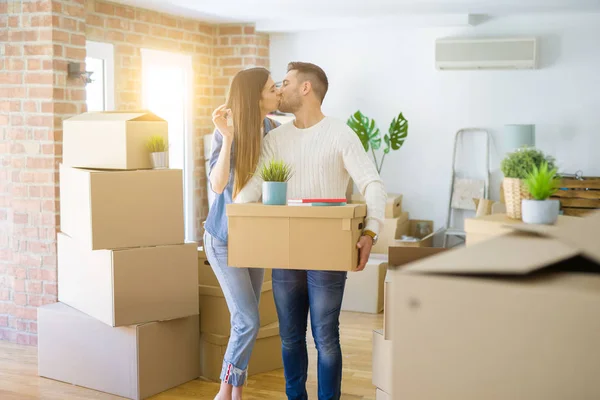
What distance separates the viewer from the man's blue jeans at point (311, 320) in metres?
2.50

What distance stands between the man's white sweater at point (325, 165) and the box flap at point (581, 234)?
4.92 feet

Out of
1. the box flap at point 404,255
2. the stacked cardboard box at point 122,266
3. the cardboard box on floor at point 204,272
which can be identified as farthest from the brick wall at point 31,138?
the box flap at point 404,255

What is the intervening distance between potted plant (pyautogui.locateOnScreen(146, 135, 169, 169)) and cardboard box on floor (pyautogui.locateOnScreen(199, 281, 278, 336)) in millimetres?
676

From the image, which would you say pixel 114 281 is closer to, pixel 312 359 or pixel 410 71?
pixel 312 359

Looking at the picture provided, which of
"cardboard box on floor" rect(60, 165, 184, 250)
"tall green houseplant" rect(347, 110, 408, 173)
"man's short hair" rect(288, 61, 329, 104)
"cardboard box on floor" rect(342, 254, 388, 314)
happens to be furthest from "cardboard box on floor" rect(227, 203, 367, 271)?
"tall green houseplant" rect(347, 110, 408, 173)

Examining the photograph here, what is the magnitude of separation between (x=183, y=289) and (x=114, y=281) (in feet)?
1.18

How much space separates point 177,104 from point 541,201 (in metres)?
4.68

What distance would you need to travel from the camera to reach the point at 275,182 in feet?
7.73

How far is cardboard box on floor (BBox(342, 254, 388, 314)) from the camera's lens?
5.08 m

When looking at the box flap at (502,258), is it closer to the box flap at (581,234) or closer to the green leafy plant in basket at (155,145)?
the box flap at (581,234)

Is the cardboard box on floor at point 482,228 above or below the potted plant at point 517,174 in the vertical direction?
below

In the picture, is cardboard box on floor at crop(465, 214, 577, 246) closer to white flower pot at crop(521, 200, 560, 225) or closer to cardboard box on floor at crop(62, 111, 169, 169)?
white flower pot at crop(521, 200, 560, 225)

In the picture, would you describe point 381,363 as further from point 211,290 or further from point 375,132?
point 375,132

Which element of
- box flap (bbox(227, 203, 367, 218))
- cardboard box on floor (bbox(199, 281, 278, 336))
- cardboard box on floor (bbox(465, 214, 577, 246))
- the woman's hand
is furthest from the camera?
cardboard box on floor (bbox(199, 281, 278, 336))
